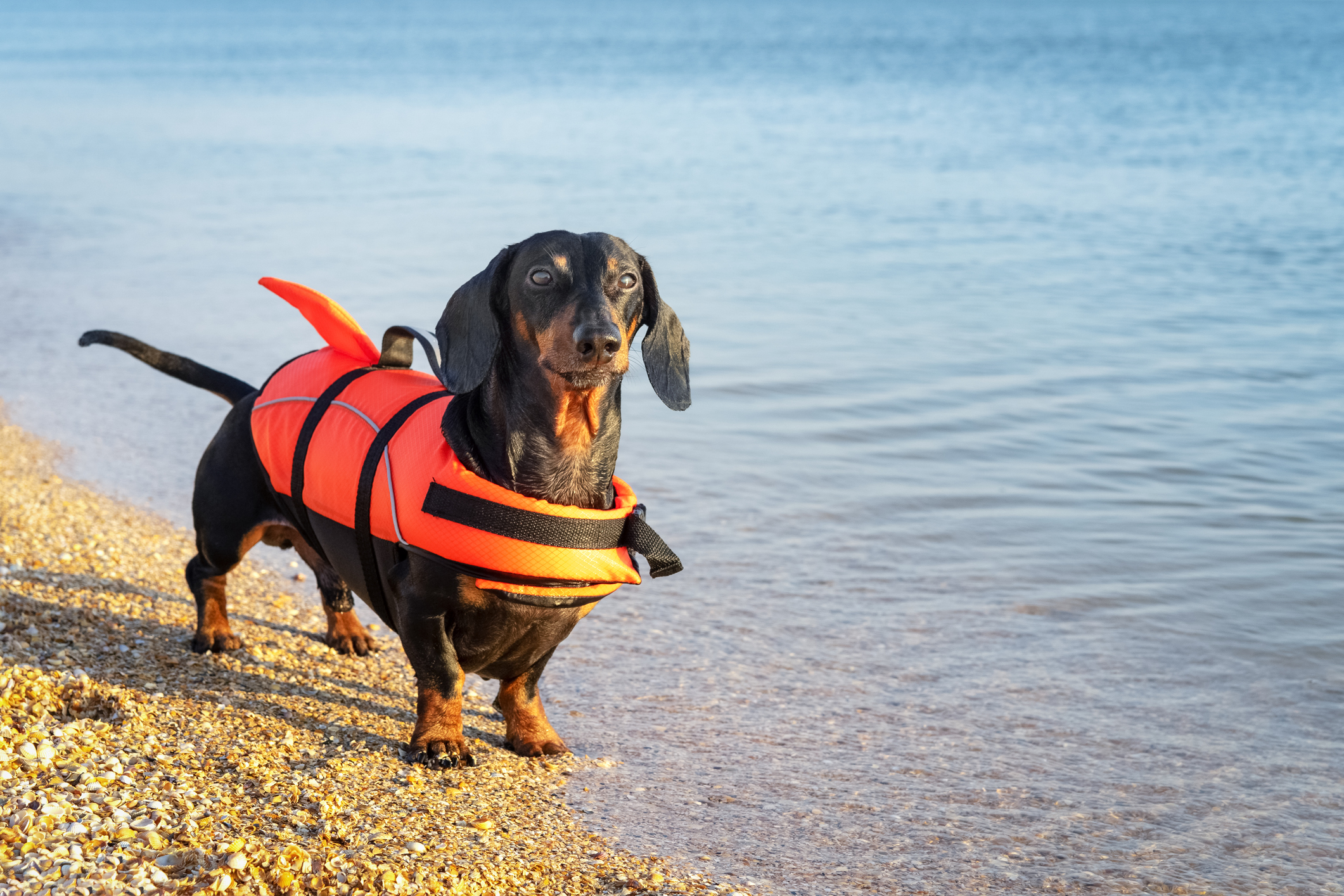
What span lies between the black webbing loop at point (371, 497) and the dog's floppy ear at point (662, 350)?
60 cm

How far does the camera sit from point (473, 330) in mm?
3320

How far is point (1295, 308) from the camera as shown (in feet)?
33.2

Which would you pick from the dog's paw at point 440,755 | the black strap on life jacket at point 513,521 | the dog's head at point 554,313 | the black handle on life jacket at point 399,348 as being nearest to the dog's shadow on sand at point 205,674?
the dog's paw at point 440,755

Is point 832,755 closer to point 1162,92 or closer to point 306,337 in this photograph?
point 306,337

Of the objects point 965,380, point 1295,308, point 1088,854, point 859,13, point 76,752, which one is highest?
point 859,13

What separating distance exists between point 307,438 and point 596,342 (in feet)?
3.78

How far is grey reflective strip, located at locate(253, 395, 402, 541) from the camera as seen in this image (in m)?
3.38

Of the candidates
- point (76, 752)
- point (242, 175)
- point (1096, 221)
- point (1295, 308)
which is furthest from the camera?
point (242, 175)

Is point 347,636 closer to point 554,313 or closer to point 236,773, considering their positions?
point 236,773

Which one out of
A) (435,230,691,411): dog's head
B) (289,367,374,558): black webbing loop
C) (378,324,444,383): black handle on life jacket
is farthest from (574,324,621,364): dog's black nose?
(289,367,374,558): black webbing loop

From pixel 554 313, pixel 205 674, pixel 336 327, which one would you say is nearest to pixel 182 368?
pixel 336 327

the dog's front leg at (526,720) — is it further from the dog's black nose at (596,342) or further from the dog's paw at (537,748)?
the dog's black nose at (596,342)

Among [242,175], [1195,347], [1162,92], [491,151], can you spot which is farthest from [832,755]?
[1162,92]

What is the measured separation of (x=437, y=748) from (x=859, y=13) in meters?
91.4
